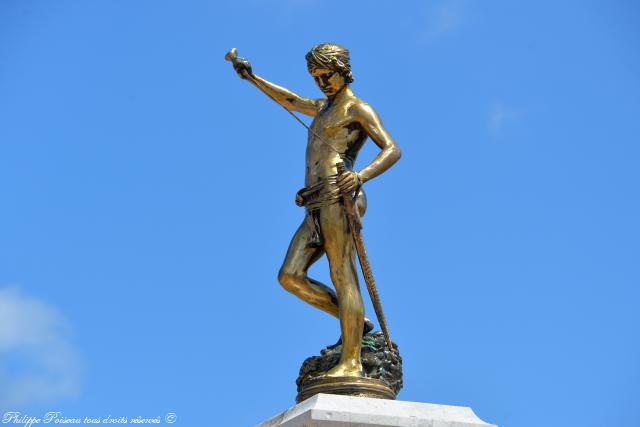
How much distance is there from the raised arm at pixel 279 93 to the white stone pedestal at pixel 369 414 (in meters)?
3.04

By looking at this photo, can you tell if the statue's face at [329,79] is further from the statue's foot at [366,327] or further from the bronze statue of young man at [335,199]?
the statue's foot at [366,327]

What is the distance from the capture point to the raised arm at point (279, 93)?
1098cm

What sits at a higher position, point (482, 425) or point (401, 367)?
point (401, 367)

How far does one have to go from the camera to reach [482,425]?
912 centimetres

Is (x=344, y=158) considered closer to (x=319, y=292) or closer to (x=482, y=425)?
(x=319, y=292)

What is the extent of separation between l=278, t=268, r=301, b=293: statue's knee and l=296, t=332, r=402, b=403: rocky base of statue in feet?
1.95

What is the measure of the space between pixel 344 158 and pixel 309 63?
975 millimetres

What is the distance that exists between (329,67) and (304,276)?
6.21ft

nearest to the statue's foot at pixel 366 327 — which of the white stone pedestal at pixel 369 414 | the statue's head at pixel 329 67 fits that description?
the white stone pedestal at pixel 369 414

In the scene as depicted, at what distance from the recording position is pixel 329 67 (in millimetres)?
10383

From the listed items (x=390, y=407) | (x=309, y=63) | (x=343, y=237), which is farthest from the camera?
(x=309, y=63)

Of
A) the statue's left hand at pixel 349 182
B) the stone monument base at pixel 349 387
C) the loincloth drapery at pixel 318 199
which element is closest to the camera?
the stone monument base at pixel 349 387

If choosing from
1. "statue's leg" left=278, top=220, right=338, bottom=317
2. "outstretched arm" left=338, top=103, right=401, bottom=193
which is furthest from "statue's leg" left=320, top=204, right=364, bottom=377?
"outstretched arm" left=338, top=103, right=401, bottom=193

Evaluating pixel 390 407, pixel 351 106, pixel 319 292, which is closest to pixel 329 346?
pixel 319 292
